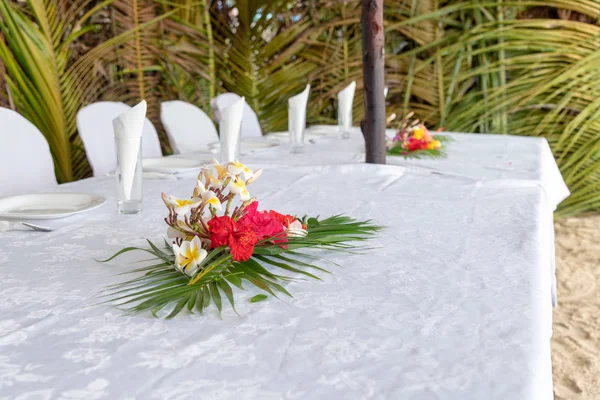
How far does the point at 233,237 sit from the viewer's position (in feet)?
3.14

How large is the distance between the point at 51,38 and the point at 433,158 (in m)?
1.98

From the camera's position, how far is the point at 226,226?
96 cm

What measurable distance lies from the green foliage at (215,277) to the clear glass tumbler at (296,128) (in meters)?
1.16

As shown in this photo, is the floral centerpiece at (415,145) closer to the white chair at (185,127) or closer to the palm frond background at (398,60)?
the white chair at (185,127)

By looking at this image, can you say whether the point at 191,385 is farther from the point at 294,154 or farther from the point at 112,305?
the point at 294,154

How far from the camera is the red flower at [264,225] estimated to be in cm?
102

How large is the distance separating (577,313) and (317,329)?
213 cm

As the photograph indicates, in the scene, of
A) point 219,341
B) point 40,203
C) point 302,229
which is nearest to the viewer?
point 219,341

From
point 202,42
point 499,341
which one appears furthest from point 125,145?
point 202,42

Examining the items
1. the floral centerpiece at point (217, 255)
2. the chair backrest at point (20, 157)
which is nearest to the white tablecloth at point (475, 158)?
the chair backrest at point (20, 157)

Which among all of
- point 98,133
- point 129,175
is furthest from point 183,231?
point 98,133

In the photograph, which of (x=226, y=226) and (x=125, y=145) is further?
(x=125, y=145)

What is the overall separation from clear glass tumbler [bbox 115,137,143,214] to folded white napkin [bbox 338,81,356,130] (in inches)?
54.7

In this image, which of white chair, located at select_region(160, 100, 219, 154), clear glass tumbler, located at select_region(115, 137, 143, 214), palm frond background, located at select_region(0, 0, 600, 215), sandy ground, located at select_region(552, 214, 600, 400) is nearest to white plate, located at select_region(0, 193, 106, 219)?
clear glass tumbler, located at select_region(115, 137, 143, 214)
